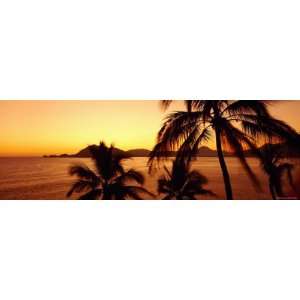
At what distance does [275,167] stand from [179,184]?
21.1 inches

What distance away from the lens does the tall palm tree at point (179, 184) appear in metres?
2.14

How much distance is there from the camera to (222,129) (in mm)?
2164

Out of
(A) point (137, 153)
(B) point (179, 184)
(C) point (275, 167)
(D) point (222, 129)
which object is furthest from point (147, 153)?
(C) point (275, 167)

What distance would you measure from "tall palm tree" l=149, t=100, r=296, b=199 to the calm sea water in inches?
1.5

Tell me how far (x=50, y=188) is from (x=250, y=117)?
1.17 m

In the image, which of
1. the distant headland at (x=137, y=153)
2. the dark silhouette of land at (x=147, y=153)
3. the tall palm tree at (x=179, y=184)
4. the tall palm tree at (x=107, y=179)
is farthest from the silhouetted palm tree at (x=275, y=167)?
the tall palm tree at (x=107, y=179)

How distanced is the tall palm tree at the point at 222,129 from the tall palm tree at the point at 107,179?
0.16m

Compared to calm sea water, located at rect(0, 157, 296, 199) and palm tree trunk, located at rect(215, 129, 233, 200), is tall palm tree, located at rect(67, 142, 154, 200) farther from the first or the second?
palm tree trunk, located at rect(215, 129, 233, 200)

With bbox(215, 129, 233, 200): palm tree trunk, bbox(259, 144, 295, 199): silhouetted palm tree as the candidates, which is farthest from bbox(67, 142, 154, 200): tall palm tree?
bbox(259, 144, 295, 199): silhouetted palm tree

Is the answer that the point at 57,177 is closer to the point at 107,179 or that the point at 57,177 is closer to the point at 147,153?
the point at 107,179
